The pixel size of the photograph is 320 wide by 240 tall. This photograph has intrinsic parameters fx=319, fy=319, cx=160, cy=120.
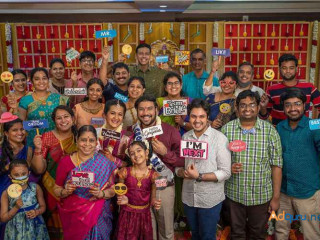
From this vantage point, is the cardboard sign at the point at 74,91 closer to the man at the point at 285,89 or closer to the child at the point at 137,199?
the child at the point at 137,199

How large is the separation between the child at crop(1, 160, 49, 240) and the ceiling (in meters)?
5.60

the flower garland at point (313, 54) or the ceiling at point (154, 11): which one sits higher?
the ceiling at point (154, 11)

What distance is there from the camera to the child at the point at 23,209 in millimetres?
2545

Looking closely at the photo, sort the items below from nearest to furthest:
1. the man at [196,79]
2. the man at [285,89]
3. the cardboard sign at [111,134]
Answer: the cardboard sign at [111,134]
the man at [285,89]
the man at [196,79]

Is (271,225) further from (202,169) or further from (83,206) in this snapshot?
(83,206)

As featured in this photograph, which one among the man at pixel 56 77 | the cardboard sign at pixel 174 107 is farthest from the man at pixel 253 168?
the man at pixel 56 77

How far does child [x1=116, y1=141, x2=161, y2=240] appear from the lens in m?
2.41

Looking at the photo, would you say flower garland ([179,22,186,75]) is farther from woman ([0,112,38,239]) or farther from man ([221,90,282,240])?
woman ([0,112,38,239])

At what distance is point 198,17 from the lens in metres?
7.86

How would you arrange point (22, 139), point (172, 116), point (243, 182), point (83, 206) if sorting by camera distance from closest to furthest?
point (83, 206), point (243, 182), point (22, 139), point (172, 116)

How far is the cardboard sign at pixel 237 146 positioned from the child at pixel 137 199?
2.01 ft

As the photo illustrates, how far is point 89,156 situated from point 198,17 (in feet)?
20.6

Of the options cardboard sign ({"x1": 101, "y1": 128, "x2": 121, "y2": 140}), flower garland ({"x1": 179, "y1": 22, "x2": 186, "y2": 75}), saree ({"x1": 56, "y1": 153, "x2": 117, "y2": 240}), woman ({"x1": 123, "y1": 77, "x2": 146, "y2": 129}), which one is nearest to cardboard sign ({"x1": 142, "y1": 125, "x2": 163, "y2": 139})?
cardboard sign ({"x1": 101, "y1": 128, "x2": 121, "y2": 140})

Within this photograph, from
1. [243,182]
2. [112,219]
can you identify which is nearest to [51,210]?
[112,219]
